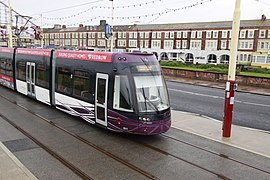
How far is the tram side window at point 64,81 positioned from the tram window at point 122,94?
10.3 feet

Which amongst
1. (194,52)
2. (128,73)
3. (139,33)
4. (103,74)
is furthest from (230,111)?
(139,33)

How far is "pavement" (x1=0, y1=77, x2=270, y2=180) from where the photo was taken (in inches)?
245

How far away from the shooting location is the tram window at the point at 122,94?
8.31 meters

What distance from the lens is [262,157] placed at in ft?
25.5

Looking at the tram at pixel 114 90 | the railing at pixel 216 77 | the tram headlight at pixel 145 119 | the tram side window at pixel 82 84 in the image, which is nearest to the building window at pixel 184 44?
the railing at pixel 216 77

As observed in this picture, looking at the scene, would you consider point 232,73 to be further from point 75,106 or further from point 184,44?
point 184,44

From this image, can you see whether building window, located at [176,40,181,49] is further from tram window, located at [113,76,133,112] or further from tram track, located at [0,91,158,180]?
tram window, located at [113,76,133,112]

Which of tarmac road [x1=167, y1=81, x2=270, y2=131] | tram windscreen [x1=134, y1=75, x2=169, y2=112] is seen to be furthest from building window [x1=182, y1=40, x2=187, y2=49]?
tram windscreen [x1=134, y1=75, x2=169, y2=112]

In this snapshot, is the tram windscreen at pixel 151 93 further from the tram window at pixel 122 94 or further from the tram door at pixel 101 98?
the tram door at pixel 101 98

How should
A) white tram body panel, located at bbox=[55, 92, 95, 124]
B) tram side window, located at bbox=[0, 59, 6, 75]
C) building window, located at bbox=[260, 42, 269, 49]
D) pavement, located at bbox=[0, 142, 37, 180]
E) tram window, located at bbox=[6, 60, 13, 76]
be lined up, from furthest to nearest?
building window, located at bbox=[260, 42, 269, 49] → tram side window, located at bbox=[0, 59, 6, 75] → tram window, located at bbox=[6, 60, 13, 76] → white tram body panel, located at bbox=[55, 92, 95, 124] → pavement, located at bbox=[0, 142, 37, 180]

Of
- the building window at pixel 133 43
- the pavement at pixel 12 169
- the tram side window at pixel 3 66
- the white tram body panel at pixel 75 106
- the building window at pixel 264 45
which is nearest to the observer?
the pavement at pixel 12 169

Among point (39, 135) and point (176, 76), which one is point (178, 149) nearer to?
point (39, 135)

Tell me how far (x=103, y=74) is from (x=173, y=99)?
9102 millimetres

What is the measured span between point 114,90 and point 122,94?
0.34 m
